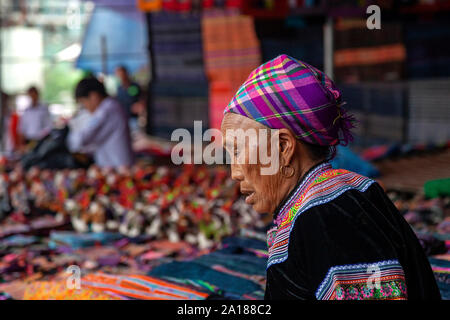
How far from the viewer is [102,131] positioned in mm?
5398

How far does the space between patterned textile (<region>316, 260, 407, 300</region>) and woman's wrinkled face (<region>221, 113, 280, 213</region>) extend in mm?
277

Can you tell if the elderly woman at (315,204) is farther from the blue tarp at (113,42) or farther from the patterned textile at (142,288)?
the blue tarp at (113,42)

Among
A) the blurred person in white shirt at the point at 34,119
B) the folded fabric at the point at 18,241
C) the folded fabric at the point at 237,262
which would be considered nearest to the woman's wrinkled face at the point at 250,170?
the folded fabric at the point at 237,262

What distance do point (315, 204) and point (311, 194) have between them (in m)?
0.04

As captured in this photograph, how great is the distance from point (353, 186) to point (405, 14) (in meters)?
5.02

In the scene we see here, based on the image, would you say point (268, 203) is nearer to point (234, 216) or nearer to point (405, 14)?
point (234, 216)

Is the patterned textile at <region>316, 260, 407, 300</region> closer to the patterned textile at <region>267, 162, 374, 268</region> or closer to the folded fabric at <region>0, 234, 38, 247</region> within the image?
the patterned textile at <region>267, 162, 374, 268</region>

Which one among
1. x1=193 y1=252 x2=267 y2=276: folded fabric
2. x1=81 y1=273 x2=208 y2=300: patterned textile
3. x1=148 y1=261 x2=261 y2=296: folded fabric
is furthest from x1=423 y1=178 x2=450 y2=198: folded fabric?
x1=81 y1=273 x2=208 y2=300: patterned textile

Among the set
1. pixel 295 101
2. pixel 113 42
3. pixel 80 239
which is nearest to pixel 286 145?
pixel 295 101

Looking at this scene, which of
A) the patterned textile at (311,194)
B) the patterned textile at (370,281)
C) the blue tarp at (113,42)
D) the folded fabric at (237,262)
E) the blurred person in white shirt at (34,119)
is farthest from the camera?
the blue tarp at (113,42)

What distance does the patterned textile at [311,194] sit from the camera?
4.10 ft

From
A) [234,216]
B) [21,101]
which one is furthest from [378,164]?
[21,101]

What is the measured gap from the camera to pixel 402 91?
21.9 feet

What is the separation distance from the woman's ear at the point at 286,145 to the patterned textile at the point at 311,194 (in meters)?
0.06
